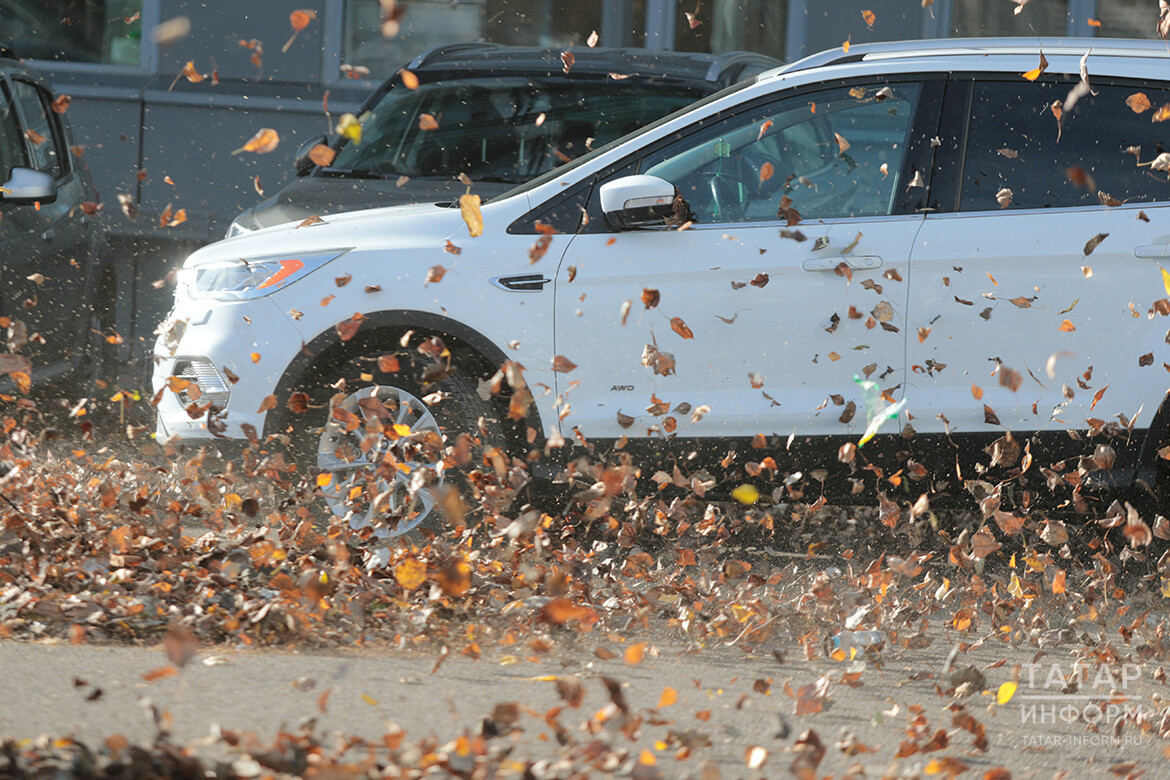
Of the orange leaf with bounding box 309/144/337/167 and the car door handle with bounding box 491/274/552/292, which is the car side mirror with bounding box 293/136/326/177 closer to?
the orange leaf with bounding box 309/144/337/167

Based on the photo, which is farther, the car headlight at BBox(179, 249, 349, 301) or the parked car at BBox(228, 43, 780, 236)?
the parked car at BBox(228, 43, 780, 236)

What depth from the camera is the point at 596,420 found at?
4.76m

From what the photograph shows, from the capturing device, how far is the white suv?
4539 mm

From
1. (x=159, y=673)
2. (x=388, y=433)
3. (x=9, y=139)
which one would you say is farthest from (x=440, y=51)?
(x=159, y=673)

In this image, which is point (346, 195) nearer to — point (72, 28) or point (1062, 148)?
point (1062, 148)

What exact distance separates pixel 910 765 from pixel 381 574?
6.11 feet

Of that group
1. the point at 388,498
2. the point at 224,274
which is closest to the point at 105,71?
the point at 224,274

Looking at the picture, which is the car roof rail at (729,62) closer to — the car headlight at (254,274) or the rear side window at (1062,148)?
the rear side window at (1062,148)

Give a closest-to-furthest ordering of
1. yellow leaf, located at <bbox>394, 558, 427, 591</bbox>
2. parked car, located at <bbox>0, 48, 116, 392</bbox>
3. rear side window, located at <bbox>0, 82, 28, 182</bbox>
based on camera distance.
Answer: yellow leaf, located at <bbox>394, 558, 427, 591</bbox>, parked car, located at <bbox>0, 48, 116, 392</bbox>, rear side window, located at <bbox>0, 82, 28, 182</bbox>

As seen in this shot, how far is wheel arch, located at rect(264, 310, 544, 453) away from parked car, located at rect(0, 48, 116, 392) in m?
1.50

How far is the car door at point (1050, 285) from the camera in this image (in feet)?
14.7

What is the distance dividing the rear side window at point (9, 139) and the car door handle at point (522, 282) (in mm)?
3070

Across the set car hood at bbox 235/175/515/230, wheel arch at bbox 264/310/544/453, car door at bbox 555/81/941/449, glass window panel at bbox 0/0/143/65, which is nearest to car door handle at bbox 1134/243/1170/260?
car door at bbox 555/81/941/449

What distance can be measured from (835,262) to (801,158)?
1.48ft
